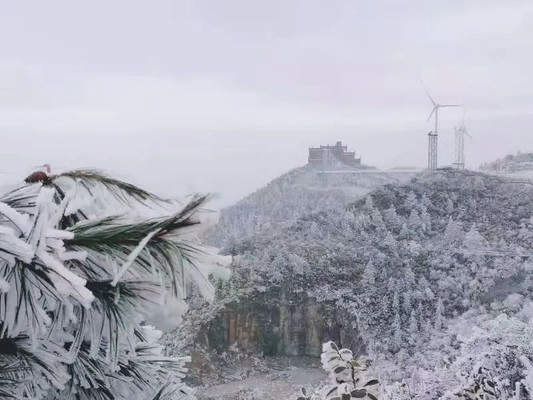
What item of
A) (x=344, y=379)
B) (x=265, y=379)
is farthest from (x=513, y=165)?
(x=344, y=379)

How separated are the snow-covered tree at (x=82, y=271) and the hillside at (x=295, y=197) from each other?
44.4ft

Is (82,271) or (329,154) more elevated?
(329,154)

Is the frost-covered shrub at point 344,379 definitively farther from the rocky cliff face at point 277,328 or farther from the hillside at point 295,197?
the hillside at point 295,197

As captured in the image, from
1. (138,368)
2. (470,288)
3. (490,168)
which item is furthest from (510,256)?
(138,368)

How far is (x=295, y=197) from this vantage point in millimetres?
16359

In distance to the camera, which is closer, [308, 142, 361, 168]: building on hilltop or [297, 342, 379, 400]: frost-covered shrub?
[297, 342, 379, 400]: frost-covered shrub

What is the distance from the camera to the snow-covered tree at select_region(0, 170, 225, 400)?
0.31 meters

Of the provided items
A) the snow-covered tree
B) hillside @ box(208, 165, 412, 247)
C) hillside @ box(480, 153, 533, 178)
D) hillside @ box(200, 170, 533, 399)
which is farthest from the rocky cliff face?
the snow-covered tree

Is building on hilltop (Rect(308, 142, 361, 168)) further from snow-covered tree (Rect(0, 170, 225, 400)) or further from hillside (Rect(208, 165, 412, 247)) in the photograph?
snow-covered tree (Rect(0, 170, 225, 400))

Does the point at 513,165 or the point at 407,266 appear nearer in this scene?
the point at 407,266

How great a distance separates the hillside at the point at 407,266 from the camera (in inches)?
412

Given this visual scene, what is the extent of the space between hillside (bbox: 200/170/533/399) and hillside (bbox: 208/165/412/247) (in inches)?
21.4

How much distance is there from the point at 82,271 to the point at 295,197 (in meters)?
16.0

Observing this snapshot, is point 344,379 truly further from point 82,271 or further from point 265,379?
point 265,379
